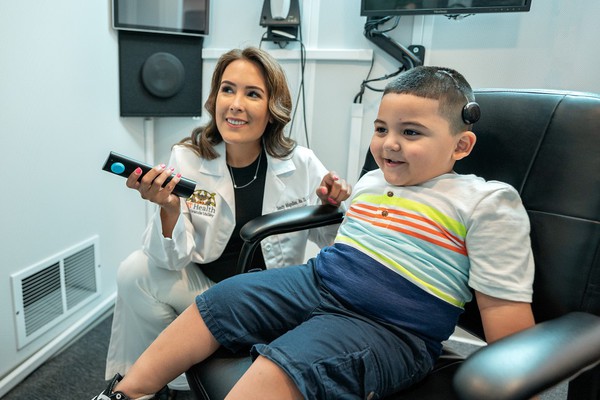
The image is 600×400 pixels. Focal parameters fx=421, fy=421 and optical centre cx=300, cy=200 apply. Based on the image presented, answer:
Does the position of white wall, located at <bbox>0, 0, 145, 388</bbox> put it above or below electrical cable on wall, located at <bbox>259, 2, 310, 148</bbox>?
below

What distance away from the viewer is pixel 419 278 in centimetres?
Result: 80

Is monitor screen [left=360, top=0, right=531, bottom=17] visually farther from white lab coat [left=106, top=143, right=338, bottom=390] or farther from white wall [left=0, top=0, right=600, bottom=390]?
white lab coat [left=106, top=143, right=338, bottom=390]

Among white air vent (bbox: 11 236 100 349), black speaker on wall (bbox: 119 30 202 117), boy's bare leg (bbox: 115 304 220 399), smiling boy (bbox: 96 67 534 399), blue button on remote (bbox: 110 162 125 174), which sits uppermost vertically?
black speaker on wall (bbox: 119 30 202 117)

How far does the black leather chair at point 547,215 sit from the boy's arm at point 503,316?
0.05 meters

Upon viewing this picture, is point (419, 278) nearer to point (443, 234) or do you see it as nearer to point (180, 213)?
point (443, 234)

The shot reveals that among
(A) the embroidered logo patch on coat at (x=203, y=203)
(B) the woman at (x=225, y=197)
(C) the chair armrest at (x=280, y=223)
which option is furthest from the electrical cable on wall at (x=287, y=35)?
(C) the chair armrest at (x=280, y=223)

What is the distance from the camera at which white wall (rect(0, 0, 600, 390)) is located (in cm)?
130

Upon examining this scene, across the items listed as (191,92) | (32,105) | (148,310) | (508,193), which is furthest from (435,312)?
(191,92)

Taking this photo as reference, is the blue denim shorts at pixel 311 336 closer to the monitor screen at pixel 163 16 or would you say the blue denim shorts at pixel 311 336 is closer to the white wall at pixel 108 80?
the white wall at pixel 108 80

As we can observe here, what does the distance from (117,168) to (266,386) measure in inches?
21.1

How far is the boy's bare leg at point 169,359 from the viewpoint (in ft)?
2.53

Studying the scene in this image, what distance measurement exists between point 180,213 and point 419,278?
1.89 feet

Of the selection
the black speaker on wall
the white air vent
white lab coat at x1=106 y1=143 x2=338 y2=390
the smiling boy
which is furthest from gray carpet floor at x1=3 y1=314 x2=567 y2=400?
the black speaker on wall

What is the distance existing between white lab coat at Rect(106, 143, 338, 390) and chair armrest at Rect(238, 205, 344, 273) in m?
0.18
